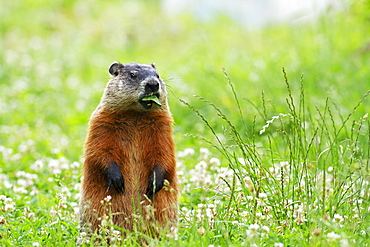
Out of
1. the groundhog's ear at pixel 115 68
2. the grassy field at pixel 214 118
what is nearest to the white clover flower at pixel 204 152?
the grassy field at pixel 214 118

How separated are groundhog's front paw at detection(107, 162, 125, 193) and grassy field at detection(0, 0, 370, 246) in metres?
0.34

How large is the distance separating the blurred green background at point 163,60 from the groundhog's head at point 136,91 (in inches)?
33.2

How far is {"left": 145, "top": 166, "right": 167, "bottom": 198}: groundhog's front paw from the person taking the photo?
151 inches

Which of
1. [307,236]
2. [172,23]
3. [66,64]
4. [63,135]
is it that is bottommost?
[307,236]

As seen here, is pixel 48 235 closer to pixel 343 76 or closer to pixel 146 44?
pixel 343 76

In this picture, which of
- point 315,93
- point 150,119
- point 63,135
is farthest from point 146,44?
point 150,119

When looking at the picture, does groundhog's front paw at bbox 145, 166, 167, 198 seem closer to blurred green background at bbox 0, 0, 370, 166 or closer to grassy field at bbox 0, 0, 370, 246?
grassy field at bbox 0, 0, 370, 246

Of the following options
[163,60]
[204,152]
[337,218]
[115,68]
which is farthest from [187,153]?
[163,60]

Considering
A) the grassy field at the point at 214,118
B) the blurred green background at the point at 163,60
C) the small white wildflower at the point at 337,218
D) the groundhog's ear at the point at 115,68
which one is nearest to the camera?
the small white wildflower at the point at 337,218

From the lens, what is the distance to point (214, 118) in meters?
7.12

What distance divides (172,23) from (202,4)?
44.5 inches

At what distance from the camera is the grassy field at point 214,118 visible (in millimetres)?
3590

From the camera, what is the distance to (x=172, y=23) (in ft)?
49.8

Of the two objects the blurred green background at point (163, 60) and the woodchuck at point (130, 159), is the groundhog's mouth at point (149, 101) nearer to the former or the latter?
the woodchuck at point (130, 159)
